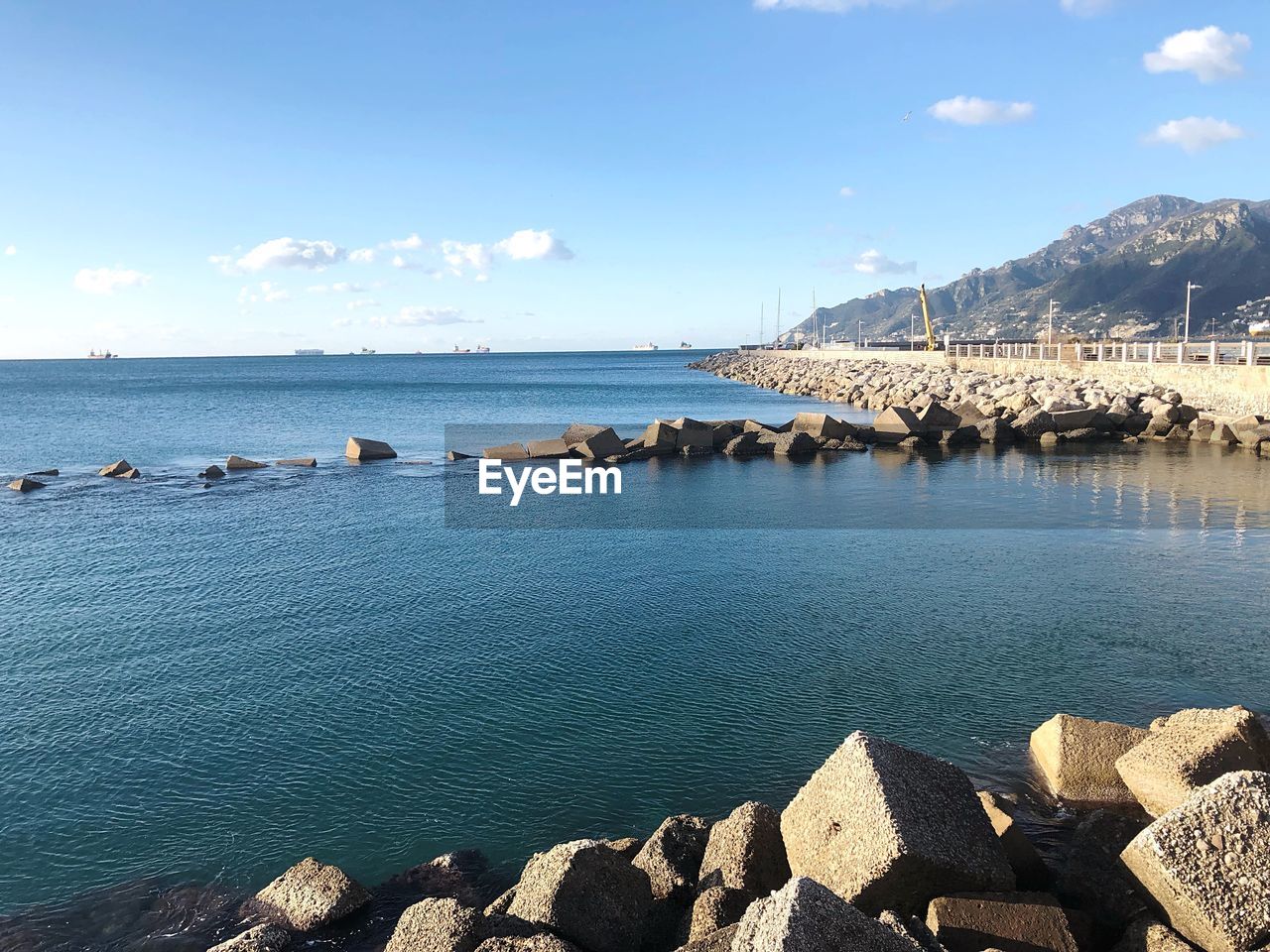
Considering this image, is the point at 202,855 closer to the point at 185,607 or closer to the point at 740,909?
the point at 740,909

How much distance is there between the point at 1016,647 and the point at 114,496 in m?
27.3

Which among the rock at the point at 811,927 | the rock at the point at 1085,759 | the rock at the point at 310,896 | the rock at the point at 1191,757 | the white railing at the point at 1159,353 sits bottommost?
the rock at the point at 310,896

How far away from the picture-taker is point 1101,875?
6672 mm

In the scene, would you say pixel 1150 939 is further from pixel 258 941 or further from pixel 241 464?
pixel 241 464

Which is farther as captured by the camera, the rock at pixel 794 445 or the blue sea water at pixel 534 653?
the rock at pixel 794 445

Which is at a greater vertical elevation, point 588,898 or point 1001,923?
point 1001,923

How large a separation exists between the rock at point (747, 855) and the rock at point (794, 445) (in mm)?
28809

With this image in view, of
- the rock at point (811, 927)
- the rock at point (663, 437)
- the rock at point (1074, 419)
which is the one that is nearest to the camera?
the rock at point (811, 927)

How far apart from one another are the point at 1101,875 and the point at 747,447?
29890 millimetres

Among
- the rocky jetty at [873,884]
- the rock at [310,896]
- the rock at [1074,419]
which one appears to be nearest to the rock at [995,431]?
the rock at [1074,419]

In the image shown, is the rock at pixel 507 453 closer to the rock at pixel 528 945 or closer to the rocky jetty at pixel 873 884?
the rocky jetty at pixel 873 884

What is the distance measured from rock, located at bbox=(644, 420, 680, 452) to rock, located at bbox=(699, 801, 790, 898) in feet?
95.5

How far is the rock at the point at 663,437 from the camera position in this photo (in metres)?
36.3

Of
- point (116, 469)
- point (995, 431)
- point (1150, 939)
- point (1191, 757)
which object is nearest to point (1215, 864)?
point (1150, 939)
